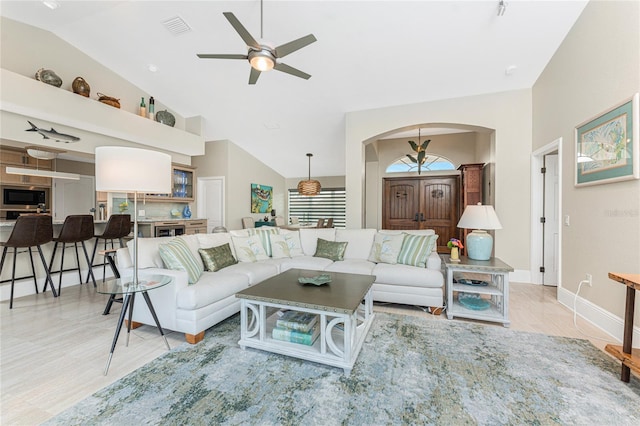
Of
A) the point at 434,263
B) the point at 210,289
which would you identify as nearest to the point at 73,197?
the point at 210,289

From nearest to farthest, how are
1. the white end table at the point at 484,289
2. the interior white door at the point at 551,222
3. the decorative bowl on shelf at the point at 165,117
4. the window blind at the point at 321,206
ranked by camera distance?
the white end table at the point at 484,289
the interior white door at the point at 551,222
the decorative bowl on shelf at the point at 165,117
the window blind at the point at 321,206

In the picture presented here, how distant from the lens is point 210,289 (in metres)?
2.53

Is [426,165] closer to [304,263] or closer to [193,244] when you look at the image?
[304,263]

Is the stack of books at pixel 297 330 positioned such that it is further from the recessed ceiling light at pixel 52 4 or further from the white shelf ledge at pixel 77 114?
the recessed ceiling light at pixel 52 4

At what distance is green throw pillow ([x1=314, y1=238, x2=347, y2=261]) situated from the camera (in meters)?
3.89

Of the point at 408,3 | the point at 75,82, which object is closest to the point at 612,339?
the point at 408,3

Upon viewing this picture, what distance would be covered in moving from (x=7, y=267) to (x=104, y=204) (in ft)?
5.55

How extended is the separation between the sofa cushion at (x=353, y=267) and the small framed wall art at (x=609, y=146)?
8.29 ft

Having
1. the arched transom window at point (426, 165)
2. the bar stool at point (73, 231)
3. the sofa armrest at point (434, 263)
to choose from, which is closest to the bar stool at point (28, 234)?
the bar stool at point (73, 231)

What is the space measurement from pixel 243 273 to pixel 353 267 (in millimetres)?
1345

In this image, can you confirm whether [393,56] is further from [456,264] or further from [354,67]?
[456,264]

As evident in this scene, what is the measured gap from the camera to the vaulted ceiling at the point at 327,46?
3117 millimetres

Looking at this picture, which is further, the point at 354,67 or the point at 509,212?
the point at 509,212

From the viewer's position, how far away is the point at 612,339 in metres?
2.46
